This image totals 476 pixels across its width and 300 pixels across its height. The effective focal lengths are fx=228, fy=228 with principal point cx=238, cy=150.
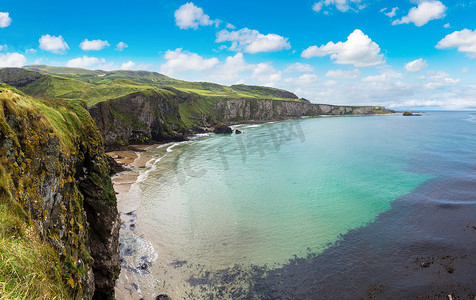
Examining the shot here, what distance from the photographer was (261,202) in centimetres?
3519

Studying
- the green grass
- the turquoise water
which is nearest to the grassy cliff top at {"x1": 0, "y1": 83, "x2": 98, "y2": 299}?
the green grass

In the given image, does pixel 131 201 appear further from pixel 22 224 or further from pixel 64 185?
pixel 22 224

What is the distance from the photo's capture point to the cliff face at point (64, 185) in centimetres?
880

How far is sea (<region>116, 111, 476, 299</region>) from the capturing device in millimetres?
18844

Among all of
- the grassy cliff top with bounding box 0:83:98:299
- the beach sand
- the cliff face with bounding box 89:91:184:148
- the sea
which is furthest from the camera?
the cliff face with bounding box 89:91:184:148

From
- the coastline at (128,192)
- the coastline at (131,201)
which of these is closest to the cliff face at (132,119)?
the coastline at (131,201)

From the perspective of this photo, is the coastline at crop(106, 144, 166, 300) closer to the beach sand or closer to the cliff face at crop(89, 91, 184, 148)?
the beach sand

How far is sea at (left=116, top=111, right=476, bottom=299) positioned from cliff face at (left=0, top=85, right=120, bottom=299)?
608 cm

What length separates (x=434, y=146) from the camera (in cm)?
7375

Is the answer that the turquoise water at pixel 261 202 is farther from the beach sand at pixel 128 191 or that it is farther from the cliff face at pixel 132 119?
the cliff face at pixel 132 119

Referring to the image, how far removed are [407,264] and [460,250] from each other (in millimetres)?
6350

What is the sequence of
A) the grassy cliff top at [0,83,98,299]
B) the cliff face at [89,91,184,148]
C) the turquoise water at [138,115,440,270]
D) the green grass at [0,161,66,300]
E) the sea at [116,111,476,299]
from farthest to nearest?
1. the cliff face at [89,91,184,148]
2. the turquoise water at [138,115,440,270]
3. the sea at [116,111,476,299]
4. the grassy cliff top at [0,83,98,299]
5. the green grass at [0,161,66,300]

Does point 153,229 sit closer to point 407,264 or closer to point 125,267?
point 125,267

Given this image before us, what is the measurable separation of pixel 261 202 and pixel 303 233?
9.55 metres
